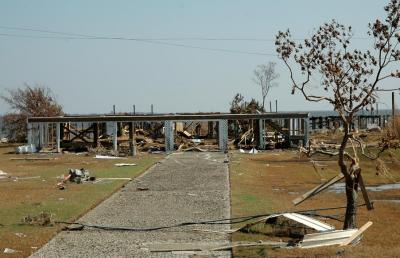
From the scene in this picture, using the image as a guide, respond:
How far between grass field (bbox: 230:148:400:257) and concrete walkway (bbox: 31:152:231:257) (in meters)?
0.54

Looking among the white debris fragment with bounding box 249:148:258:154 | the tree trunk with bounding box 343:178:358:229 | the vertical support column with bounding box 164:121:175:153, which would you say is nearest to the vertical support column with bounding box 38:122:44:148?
the vertical support column with bounding box 164:121:175:153

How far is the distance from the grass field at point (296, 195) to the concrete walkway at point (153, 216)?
0.54 meters

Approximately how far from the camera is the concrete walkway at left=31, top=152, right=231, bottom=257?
10.3 metres

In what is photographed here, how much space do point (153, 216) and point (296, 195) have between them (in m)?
6.03

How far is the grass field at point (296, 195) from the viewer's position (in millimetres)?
9886

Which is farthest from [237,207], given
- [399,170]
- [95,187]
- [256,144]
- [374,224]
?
[256,144]

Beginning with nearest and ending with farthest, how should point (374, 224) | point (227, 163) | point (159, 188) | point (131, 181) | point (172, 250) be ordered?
1. point (172, 250)
2. point (374, 224)
3. point (159, 188)
4. point (131, 181)
5. point (227, 163)

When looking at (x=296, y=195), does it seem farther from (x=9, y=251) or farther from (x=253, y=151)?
(x=253, y=151)

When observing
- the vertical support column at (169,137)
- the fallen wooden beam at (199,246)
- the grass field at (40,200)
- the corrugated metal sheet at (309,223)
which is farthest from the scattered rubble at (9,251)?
the vertical support column at (169,137)

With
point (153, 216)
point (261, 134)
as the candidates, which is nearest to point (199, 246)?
point (153, 216)

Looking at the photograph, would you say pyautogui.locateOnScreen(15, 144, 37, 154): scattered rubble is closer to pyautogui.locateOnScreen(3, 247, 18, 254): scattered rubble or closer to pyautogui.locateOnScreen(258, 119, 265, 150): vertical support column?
pyautogui.locateOnScreen(258, 119, 265, 150): vertical support column

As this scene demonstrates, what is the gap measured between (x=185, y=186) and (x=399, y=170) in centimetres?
1096

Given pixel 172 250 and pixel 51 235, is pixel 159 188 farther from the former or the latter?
pixel 172 250

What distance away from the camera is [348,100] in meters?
11.2
